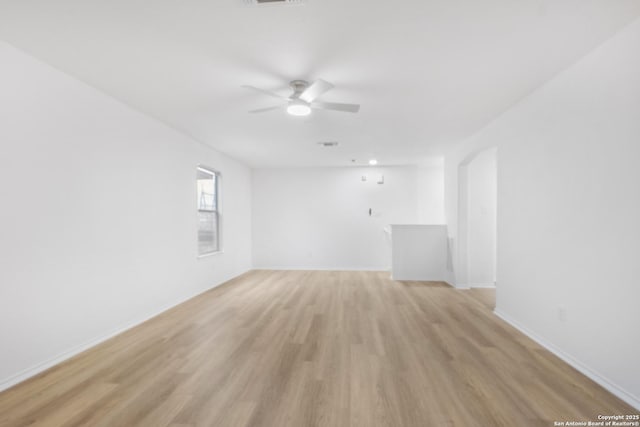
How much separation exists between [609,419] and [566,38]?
2500mm

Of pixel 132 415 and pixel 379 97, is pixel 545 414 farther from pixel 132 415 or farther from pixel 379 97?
pixel 379 97

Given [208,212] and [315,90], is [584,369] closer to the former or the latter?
[315,90]

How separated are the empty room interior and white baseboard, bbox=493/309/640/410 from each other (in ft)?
0.04

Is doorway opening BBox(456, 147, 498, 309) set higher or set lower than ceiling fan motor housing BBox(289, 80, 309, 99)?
lower

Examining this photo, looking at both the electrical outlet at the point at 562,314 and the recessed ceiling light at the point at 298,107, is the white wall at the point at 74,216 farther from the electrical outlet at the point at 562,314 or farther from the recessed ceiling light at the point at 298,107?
the electrical outlet at the point at 562,314

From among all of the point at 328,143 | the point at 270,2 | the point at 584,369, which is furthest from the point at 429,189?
the point at 270,2

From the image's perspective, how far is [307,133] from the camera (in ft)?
13.7

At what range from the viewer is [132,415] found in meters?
1.74

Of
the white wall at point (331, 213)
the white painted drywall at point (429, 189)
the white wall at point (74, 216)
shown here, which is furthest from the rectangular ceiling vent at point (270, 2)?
the white painted drywall at point (429, 189)

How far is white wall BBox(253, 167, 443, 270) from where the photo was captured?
6.86 metres

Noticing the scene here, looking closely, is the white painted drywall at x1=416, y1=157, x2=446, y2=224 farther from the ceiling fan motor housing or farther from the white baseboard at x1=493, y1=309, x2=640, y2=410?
the ceiling fan motor housing

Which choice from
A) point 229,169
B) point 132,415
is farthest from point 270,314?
point 229,169

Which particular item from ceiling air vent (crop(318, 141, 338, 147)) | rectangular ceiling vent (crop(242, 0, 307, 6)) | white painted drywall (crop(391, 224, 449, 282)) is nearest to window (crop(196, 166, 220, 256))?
ceiling air vent (crop(318, 141, 338, 147))

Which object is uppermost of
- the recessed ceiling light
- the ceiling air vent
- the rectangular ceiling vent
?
the rectangular ceiling vent
